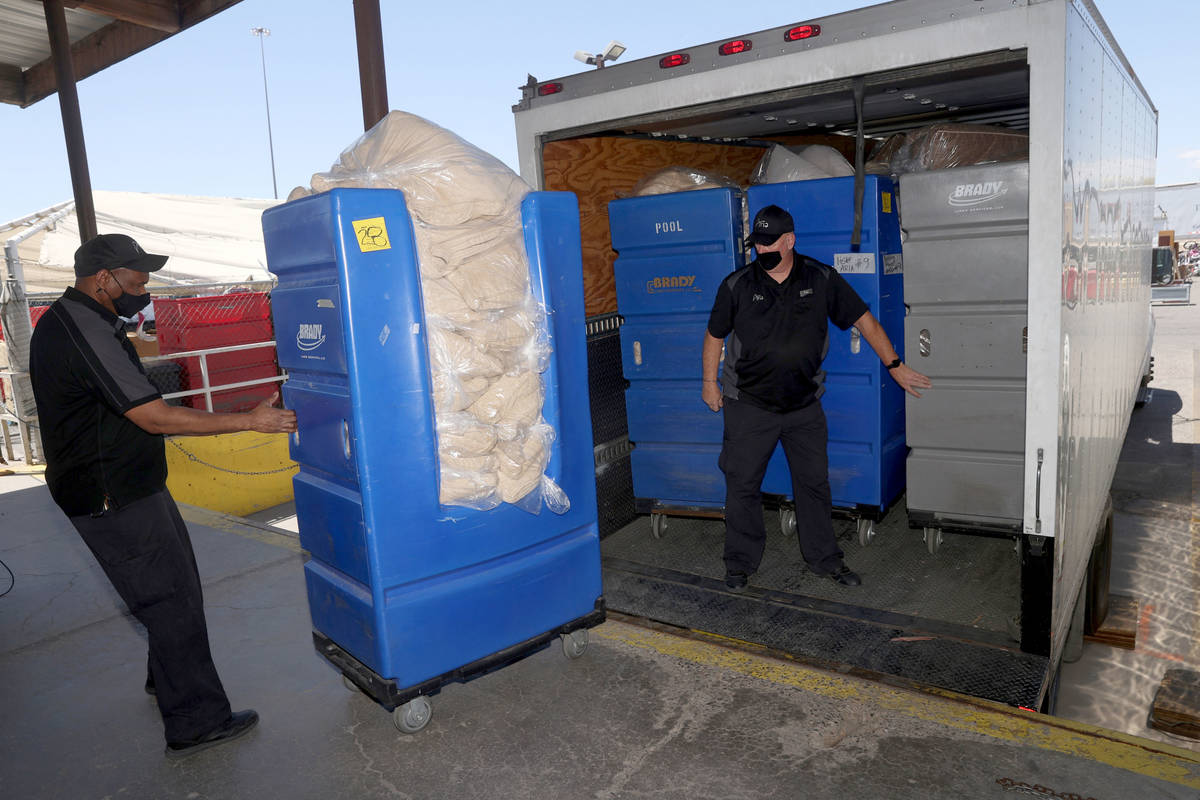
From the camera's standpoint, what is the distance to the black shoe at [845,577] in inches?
182

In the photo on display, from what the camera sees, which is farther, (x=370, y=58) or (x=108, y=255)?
(x=370, y=58)

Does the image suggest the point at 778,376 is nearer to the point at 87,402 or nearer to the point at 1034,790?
the point at 1034,790

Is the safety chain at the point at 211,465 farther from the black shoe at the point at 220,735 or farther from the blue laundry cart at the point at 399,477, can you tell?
the blue laundry cart at the point at 399,477

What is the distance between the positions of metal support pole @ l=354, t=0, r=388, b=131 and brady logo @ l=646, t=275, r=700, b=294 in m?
3.48

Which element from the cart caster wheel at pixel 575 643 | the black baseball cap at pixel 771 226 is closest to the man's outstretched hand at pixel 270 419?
the cart caster wheel at pixel 575 643

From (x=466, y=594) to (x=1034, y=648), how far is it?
245 cm

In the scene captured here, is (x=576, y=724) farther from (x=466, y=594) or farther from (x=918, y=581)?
(x=918, y=581)

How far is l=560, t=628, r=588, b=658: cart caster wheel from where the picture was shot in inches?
150

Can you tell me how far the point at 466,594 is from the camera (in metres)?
3.27

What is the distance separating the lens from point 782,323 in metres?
4.38

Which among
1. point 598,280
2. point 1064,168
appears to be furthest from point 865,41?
point 598,280

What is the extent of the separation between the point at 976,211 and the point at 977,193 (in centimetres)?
9

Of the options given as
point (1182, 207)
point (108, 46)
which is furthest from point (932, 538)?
point (1182, 207)

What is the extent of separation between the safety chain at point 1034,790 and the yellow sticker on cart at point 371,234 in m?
2.79
